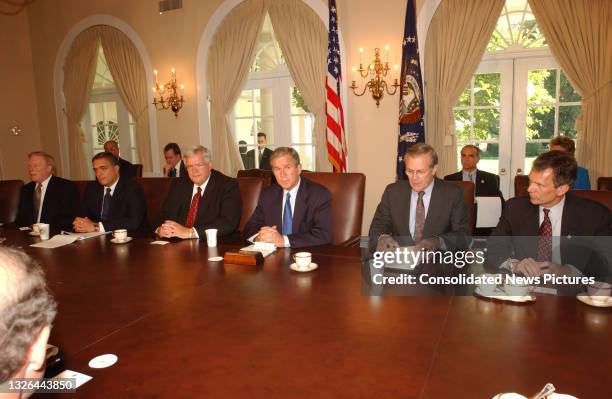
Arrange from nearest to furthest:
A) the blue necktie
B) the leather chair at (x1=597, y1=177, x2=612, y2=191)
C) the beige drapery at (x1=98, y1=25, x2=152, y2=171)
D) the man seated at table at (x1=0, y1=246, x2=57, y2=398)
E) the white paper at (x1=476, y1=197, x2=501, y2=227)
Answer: the man seated at table at (x1=0, y1=246, x2=57, y2=398)
the blue necktie
the white paper at (x1=476, y1=197, x2=501, y2=227)
the leather chair at (x1=597, y1=177, x2=612, y2=191)
the beige drapery at (x1=98, y1=25, x2=152, y2=171)

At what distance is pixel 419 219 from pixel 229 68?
4.44m

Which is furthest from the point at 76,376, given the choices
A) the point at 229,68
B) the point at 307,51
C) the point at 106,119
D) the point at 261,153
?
the point at 106,119

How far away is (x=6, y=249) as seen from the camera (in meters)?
0.73

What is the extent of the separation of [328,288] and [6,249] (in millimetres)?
1189

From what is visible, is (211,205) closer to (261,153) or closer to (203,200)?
(203,200)

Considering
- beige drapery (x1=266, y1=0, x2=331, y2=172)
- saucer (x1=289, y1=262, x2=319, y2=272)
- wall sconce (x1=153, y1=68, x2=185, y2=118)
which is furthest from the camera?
wall sconce (x1=153, y1=68, x2=185, y2=118)

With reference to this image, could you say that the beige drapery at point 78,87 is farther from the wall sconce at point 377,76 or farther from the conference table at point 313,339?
the conference table at point 313,339

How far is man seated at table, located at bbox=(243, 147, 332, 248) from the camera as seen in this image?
278 centimetres

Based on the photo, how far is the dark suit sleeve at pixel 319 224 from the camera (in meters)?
2.56

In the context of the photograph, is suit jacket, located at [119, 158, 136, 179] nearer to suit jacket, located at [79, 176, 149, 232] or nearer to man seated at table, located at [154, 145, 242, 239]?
suit jacket, located at [79, 176, 149, 232]

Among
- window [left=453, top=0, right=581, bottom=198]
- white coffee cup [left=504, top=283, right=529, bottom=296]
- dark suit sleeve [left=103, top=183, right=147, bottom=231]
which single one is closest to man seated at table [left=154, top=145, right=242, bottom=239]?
dark suit sleeve [left=103, top=183, right=147, bottom=231]

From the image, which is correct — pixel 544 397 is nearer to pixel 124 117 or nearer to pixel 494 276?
pixel 494 276

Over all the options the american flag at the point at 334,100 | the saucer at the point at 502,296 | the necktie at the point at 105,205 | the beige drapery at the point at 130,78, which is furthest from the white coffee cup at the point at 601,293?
the beige drapery at the point at 130,78

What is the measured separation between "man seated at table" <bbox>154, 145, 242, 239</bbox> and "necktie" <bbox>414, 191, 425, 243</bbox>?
1228 millimetres
